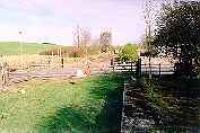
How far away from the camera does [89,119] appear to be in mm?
→ 24609

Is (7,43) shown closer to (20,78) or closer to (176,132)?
(20,78)

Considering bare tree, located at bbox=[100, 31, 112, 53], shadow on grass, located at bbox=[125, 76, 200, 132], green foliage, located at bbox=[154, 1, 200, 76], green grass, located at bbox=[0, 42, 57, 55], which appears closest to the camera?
shadow on grass, located at bbox=[125, 76, 200, 132]

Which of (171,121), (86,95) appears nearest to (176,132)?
(171,121)

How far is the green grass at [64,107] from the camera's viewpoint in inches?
948

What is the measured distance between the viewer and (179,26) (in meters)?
26.8

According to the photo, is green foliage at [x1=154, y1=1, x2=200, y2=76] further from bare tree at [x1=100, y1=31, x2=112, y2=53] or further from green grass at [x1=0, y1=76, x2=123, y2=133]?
bare tree at [x1=100, y1=31, x2=112, y2=53]

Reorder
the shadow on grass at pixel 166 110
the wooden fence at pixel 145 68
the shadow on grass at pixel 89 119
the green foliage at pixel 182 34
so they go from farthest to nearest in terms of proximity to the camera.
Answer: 1. the wooden fence at pixel 145 68
2. the green foliage at pixel 182 34
3. the shadow on grass at pixel 89 119
4. the shadow on grass at pixel 166 110

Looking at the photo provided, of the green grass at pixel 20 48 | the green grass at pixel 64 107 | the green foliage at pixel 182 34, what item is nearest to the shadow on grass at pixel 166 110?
the green grass at pixel 64 107

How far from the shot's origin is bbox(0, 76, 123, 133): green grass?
24078 millimetres

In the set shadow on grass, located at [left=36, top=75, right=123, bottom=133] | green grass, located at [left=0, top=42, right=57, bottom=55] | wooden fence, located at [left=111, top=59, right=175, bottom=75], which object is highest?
green grass, located at [left=0, top=42, right=57, bottom=55]

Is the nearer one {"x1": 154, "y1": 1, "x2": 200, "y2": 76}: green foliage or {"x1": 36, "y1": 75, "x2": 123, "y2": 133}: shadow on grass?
{"x1": 36, "y1": 75, "x2": 123, "y2": 133}: shadow on grass

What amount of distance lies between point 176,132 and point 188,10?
46.7 ft

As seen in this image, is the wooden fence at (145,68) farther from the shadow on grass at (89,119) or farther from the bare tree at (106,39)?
the bare tree at (106,39)

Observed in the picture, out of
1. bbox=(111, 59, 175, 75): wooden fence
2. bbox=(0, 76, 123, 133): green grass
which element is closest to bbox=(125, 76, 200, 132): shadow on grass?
bbox=(0, 76, 123, 133): green grass
